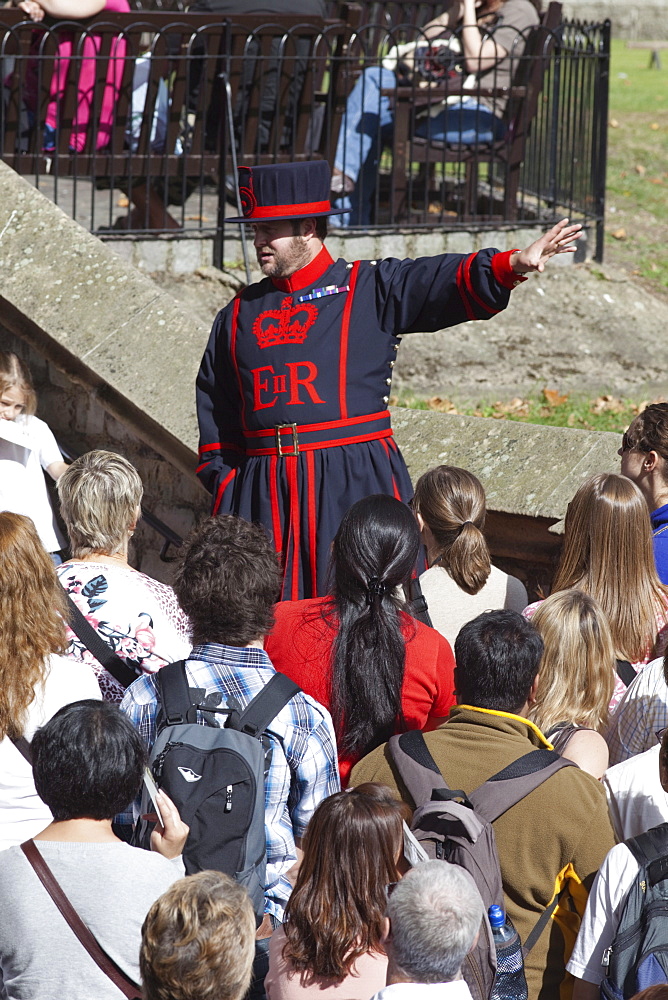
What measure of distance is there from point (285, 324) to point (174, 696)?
1.63 meters

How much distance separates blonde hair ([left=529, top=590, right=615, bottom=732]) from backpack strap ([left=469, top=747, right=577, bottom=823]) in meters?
0.33

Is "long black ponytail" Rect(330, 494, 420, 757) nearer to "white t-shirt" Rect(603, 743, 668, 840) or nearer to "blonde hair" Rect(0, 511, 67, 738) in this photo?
"white t-shirt" Rect(603, 743, 668, 840)

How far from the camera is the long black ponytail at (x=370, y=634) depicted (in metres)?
2.96

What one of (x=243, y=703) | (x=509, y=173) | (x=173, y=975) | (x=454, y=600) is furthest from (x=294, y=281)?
(x=509, y=173)

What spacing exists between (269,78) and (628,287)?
→ 2.90 meters

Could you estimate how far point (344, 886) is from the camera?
7.38 ft

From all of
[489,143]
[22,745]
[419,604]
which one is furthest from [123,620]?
[489,143]

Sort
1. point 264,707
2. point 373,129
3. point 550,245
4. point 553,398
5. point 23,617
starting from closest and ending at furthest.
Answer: point 264,707 → point 23,617 → point 550,245 → point 553,398 → point 373,129

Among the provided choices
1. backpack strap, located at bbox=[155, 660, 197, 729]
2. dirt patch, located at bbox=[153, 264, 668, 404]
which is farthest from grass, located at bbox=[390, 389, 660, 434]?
backpack strap, located at bbox=[155, 660, 197, 729]

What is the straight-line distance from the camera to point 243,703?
2650 mm

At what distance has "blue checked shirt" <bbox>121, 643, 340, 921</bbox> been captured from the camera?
2660mm

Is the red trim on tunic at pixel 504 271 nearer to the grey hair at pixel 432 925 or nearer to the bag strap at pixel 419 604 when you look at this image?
the bag strap at pixel 419 604

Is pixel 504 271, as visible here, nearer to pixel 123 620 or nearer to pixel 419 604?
pixel 419 604

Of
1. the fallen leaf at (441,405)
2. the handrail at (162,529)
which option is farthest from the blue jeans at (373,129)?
the handrail at (162,529)
